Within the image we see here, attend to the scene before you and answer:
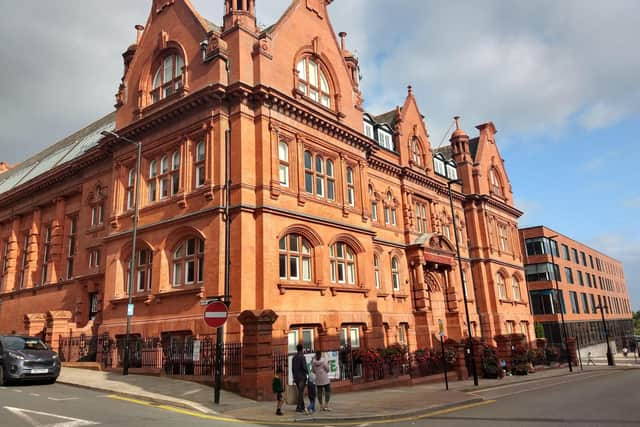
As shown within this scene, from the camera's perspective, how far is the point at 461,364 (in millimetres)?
27484

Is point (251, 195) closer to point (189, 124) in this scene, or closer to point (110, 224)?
point (189, 124)

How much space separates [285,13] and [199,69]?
6.09 meters

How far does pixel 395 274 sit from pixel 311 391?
1960 centimetres

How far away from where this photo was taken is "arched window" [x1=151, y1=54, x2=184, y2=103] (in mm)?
24484

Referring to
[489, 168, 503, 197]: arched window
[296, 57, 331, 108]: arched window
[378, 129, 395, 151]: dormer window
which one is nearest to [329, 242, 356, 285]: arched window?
[296, 57, 331, 108]: arched window

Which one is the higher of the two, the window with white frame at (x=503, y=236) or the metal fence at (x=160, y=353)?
the window with white frame at (x=503, y=236)

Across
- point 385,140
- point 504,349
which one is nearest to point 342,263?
point 385,140

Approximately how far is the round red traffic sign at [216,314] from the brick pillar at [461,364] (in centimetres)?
1763

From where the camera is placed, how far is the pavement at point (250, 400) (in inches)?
519

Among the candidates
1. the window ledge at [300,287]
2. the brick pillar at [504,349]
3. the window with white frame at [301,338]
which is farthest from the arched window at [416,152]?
the window with white frame at [301,338]

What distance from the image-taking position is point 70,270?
3164cm

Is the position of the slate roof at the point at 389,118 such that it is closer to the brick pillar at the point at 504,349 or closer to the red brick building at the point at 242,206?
the red brick building at the point at 242,206

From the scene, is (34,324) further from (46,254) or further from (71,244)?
(46,254)

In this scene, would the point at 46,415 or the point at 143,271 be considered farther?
the point at 143,271
